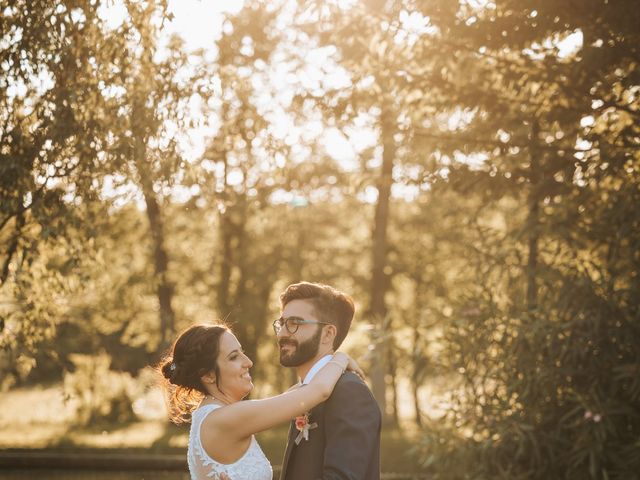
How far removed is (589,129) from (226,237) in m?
15.5

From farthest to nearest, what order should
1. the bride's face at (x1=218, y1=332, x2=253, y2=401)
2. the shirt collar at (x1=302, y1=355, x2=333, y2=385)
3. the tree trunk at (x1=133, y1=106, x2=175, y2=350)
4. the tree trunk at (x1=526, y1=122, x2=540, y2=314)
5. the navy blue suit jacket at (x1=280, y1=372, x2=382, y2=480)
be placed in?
the tree trunk at (x1=526, y1=122, x2=540, y2=314) → the tree trunk at (x1=133, y1=106, x2=175, y2=350) → the bride's face at (x1=218, y1=332, x2=253, y2=401) → the shirt collar at (x1=302, y1=355, x2=333, y2=385) → the navy blue suit jacket at (x1=280, y1=372, x2=382, y2=480)

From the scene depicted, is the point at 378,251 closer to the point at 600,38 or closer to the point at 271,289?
the point at 271,289

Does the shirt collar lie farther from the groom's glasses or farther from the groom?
the groom's glasses

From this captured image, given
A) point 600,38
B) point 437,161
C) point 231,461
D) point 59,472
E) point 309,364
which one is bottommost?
point 59,472

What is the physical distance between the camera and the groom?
3594 mm

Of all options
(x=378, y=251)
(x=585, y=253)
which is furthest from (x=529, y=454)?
(x=378, y=251)

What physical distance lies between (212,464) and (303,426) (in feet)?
1.73

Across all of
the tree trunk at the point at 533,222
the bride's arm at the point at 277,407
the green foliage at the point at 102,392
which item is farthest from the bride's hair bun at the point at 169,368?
the green foliage at the point at 102,392

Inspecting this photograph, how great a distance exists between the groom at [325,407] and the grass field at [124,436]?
546 cm

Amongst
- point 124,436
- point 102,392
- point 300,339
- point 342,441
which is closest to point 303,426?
point 342,441

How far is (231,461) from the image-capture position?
409 cm

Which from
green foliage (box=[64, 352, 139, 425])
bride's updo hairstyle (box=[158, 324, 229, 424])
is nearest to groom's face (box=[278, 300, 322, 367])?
bride's updo hairstyle (box=[158, 324, 229, 424])

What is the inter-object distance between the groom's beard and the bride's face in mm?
279

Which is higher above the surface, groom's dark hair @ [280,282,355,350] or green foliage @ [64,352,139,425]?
groom's dark hair @ [280,282,355,350]
